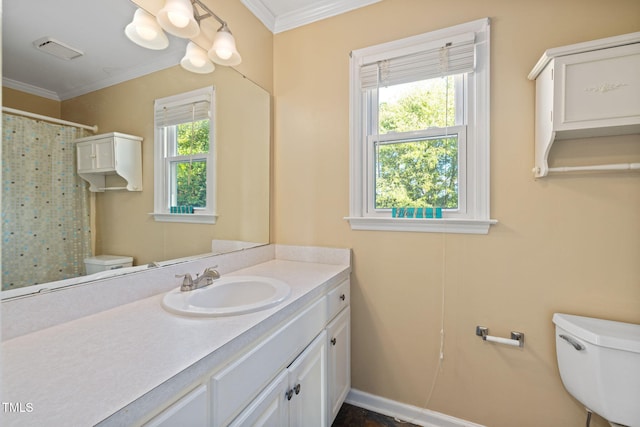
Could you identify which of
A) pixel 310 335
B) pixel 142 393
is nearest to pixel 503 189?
pixel 310 335

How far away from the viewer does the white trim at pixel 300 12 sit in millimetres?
1718

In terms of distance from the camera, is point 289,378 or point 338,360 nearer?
point 289,378

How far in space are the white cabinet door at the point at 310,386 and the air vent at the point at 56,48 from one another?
1344 mm

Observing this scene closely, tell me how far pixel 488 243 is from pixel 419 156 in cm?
58

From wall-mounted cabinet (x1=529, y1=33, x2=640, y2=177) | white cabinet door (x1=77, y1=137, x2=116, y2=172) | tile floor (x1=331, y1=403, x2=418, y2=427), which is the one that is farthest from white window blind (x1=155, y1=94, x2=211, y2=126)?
tile floor (x1=331, y1=403, x2=418, y2=427)

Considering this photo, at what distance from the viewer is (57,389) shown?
60cm

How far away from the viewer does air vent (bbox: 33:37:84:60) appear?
0.90 m

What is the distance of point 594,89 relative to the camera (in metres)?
1.15

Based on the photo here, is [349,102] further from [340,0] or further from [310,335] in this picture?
[310,335]

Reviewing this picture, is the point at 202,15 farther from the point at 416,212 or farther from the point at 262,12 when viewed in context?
the point at 416,212

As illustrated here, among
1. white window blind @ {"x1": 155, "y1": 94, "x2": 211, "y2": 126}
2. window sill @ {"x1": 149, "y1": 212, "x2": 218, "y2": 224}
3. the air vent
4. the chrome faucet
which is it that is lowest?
the chrome faucet

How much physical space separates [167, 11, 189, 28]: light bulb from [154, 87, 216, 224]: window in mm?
277

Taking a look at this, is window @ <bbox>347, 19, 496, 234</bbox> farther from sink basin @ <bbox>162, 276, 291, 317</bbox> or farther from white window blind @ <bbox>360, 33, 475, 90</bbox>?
sink basin @ <bbox>162, 276, 291, 317</bbox>

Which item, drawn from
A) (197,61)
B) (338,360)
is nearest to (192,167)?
(197,61)
